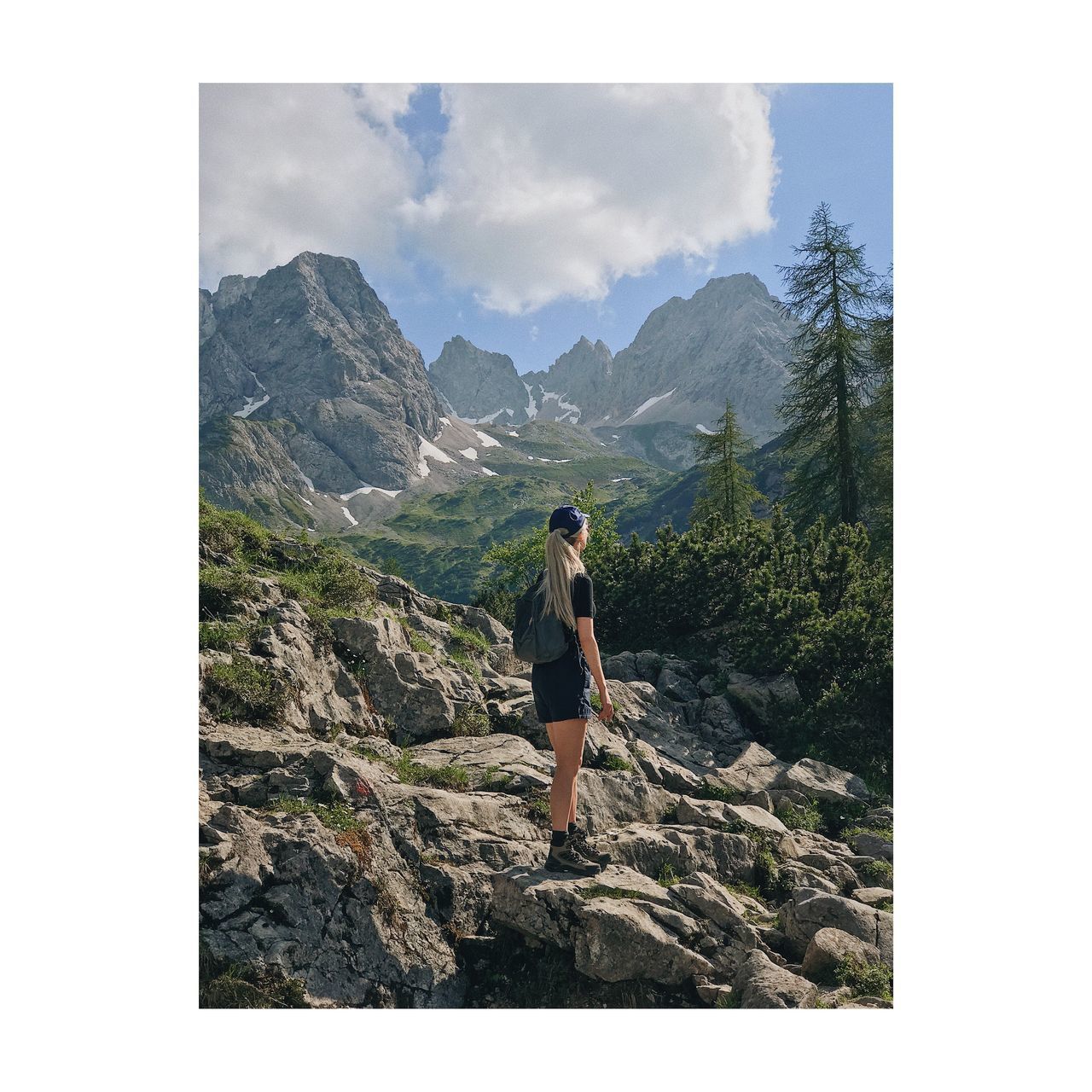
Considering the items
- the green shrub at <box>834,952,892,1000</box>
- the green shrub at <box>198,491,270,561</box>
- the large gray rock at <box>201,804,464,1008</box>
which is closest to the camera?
the large gray rock at <box>201,804,464,1008</box>

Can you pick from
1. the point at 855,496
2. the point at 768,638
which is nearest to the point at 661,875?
the point at 768,638

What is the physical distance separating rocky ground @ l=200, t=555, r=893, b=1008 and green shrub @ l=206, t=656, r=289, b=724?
0.02 m

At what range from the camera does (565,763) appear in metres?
6.12

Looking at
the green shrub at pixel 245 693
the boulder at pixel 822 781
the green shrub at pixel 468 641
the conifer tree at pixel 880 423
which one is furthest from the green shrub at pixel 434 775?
the conifer tree at pixel 880 423

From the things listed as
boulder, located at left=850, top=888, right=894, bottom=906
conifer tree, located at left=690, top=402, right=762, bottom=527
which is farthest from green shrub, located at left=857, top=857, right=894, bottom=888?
conifer tree, located at left=690, top=402, right=762, bottom=527

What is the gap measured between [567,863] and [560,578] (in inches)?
91.6

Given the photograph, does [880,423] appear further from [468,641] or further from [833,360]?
[468,641]

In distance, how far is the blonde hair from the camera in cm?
602

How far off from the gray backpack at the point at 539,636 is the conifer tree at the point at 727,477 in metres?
35.1

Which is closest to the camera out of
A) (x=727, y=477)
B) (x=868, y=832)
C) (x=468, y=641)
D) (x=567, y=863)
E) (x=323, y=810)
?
(x=567, y=863)

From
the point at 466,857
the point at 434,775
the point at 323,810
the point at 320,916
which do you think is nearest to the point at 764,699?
the point at 434,775

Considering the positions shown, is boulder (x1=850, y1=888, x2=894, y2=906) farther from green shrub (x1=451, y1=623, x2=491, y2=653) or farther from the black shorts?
green shrub (x1=451, y1=623, x2=491, y2=653)

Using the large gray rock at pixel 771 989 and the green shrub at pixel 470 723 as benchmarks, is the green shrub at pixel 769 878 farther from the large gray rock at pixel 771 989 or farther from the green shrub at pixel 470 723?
the green shrub at pixel 470 723
